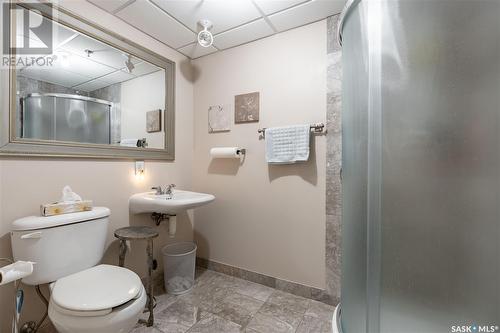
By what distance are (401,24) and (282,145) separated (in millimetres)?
1029

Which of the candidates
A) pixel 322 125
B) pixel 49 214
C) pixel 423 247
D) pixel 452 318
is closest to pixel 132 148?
pixel 49 214

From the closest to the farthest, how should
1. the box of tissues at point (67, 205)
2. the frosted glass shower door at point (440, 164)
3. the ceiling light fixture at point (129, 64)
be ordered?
1. the frosted glass shower door at point (440, 164)
2. the box of tissues at point (67, 205)
3. the ceiling light fixture at point (129, 64)

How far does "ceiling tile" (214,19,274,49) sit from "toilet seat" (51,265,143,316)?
1853 mm

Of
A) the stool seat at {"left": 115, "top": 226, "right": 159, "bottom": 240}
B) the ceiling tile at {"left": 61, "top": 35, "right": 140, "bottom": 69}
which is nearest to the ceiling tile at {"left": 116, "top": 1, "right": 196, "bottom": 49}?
the ceiling tile at {"left": 61, "top": 35, "right": 140, "bottom": 69}

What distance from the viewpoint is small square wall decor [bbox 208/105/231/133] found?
1.99 meters

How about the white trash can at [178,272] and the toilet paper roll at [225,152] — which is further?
the toilet paper roll at [225,152]

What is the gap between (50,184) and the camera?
1244 mm

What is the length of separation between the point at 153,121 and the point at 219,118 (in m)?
0.58

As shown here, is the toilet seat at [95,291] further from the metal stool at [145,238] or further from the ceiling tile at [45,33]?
the ceiling tile at [45,33]

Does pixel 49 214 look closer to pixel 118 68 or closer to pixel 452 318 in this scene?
pixel 118 68

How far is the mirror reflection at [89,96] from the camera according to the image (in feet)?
3.97

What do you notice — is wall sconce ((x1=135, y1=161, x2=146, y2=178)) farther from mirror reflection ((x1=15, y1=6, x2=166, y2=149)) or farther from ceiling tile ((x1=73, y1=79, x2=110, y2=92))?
ceiling tile ((x1=73, y1=79, x2=110, y2=92))

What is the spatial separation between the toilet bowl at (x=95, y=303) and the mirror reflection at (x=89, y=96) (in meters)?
0.85

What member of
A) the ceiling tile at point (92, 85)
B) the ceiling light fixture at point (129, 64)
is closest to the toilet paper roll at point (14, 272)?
the ceiling tile at point (92, 85)
